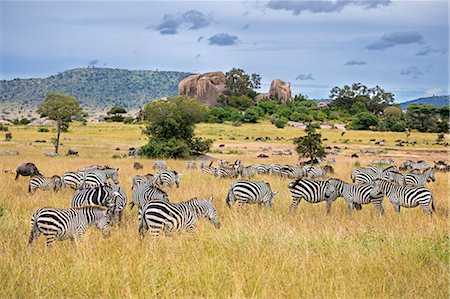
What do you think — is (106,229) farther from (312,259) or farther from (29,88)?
(29,88)

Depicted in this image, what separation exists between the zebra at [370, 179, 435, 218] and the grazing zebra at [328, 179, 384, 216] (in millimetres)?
142

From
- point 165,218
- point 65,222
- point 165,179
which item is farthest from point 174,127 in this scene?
point 65,222

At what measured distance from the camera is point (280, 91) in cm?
12612

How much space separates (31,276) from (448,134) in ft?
238

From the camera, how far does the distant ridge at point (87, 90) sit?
172 metres

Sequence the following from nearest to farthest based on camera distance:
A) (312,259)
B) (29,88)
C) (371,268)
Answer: (371,268) → (312,259) → (29,88)

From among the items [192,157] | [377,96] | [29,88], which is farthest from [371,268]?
[29,88]

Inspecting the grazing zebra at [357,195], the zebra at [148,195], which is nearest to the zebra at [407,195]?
the grazing zebra at [357,195]

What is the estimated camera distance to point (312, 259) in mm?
7090

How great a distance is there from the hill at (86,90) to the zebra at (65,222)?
529ft

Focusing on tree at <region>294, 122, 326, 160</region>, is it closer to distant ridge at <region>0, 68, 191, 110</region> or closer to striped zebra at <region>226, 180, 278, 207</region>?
striped zebra at <region>226, 180, 278, 207</region>

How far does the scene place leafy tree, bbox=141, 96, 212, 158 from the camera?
34625mm

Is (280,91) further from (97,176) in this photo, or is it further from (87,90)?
(97,176)

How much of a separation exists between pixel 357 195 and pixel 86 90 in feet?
593
